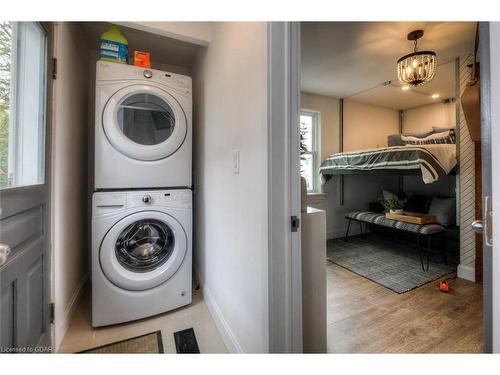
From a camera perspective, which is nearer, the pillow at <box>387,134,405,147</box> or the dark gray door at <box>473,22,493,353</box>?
the dark gray door at <box>473,22,493,353</box>

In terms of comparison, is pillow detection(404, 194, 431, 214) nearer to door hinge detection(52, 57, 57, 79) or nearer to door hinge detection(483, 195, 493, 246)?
door hinge detection(483, 195, 493, 246)

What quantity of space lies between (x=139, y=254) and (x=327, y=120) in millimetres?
3395

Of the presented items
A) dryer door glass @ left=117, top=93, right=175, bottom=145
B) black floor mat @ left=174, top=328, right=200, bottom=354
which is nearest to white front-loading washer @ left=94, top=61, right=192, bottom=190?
dryer door glass @ left=117, top=93, right=175, bottom=145

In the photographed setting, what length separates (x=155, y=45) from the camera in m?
2.03

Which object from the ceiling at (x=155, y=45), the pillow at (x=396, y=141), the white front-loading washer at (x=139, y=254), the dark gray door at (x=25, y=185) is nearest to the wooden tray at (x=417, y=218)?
the pillow at (x=396, y=141)

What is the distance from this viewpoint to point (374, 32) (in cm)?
203

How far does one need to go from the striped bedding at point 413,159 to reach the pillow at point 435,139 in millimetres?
647

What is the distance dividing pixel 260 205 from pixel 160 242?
1.13 meters

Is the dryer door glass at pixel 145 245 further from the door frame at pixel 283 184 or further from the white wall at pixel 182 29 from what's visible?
the white wall at pixel 182 29

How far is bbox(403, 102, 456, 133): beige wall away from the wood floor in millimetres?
2796

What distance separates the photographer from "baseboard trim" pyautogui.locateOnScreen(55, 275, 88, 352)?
4.40 feet
